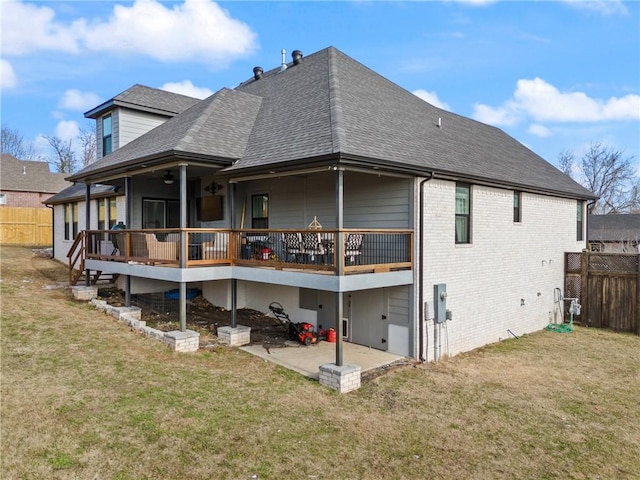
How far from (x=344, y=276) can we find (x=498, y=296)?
6348 millimetres

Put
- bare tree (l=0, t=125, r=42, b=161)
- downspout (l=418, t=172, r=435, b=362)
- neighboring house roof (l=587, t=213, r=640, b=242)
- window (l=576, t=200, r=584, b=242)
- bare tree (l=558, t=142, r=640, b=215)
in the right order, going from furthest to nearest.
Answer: bare tree (l=0, t=125, r=42, b=161), bare tree (l=558, t=142, r=640, b=215), neighboring house roof (l=587, t=213, r=640, b=242), window (l=576, t=200, r=584, b=242), downspout (l=418, t=172, r=435, b=362)

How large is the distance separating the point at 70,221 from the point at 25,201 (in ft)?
59.3

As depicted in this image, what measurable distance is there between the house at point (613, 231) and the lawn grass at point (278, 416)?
97.9 feet

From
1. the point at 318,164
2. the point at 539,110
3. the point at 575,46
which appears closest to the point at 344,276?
the point at 318,164

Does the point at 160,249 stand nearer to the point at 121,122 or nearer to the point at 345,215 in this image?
the point at 345,215

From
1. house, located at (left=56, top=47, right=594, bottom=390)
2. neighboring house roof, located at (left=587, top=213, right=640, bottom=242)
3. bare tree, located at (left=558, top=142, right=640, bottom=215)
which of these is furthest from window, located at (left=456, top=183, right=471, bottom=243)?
bare tree, located at (left=558, top=142, right=640, bottom=215)

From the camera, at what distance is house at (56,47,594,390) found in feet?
30.1

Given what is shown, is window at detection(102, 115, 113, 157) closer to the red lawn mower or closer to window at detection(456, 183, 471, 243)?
the red lawn mower

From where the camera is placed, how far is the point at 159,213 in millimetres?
14344

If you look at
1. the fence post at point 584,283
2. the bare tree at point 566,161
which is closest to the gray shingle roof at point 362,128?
the fence post at point 584,283

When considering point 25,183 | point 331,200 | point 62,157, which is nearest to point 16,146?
point 62,157

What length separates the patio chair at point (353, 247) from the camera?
8.99 metres

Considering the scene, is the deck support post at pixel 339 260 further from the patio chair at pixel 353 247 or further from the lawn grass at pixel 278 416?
the patio chair at pixel 353 247

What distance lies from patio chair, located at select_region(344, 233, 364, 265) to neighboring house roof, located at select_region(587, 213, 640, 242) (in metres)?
33.7
